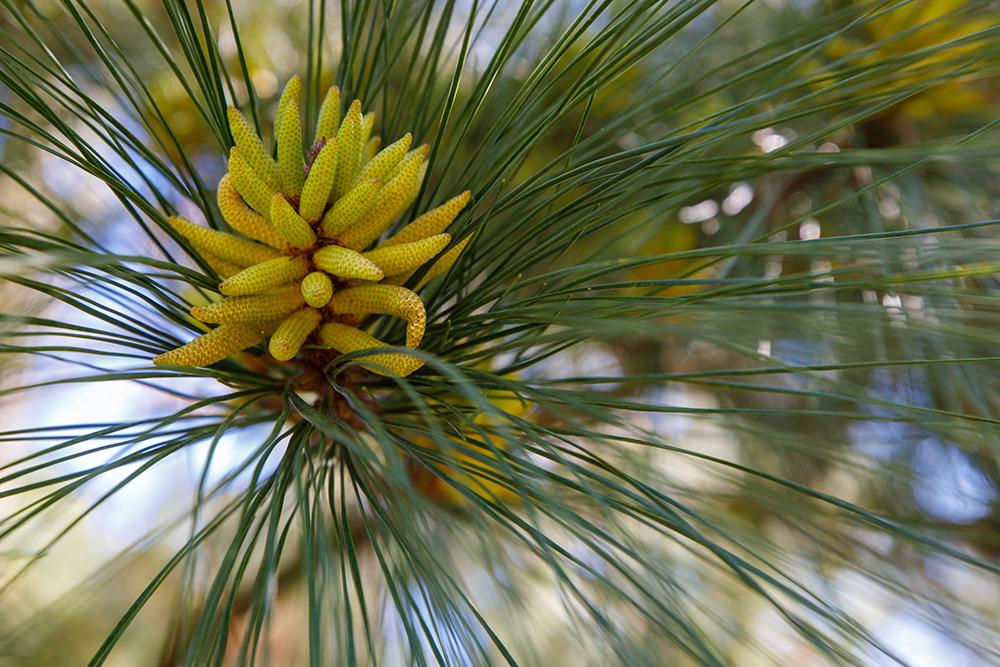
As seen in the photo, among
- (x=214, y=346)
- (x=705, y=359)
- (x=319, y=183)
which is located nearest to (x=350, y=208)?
(x=319, y=183)

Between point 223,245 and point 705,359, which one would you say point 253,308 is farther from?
point 705,359

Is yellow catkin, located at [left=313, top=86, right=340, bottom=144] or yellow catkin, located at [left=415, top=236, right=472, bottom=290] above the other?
yellow catkin, located at [left=313, top=86, right=340, bottom=144]

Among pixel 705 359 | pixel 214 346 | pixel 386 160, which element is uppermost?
pixel 386 160

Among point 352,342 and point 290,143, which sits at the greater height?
point 290,143

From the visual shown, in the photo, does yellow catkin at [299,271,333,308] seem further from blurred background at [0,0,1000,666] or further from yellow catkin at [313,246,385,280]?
blurred background at [0,0,1000,666]

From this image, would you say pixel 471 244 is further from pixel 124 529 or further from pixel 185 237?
pixel 124 529

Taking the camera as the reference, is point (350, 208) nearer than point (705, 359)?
Yes

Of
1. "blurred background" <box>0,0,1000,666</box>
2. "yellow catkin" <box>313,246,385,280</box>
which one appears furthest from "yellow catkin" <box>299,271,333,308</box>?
"blurred background" <box>0,0,1000,666</box>

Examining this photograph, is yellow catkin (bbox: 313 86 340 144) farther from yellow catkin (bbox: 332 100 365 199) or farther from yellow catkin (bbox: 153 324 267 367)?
yellow catkin (bbox: 153 324 267 367)
